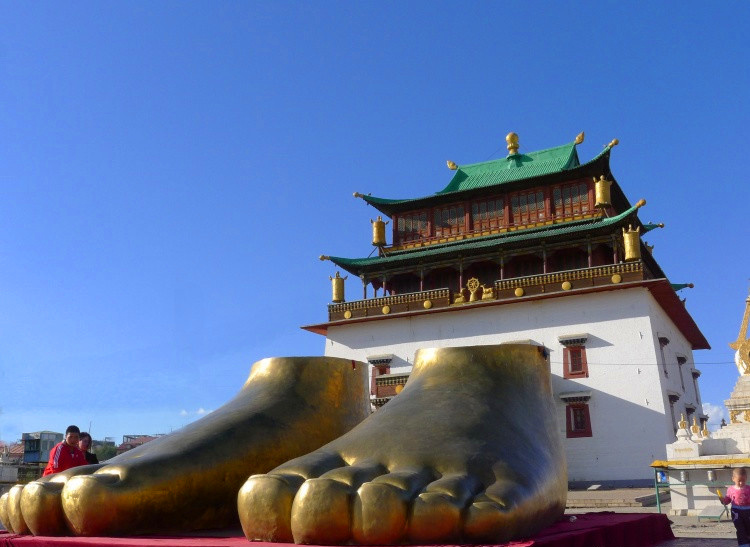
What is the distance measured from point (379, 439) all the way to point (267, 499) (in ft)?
2.36

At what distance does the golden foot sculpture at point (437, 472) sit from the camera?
A: 108 inches

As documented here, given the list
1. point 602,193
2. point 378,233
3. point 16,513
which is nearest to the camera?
point 16,513

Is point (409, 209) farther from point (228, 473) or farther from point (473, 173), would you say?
point (228, 473)

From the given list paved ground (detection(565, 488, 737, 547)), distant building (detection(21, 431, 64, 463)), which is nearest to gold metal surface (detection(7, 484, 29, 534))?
paved ground (detection(565, 488, 737, 547))

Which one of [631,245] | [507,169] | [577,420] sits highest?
[507,169]

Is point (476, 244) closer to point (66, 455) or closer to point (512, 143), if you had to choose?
point (512, 143)

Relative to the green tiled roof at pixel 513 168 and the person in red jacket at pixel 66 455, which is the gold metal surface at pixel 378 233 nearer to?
the green tiled roof at pixel 513 168

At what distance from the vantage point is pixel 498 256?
76.8ft

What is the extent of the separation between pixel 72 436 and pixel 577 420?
16923mm

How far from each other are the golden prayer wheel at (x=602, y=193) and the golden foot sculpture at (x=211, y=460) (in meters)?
19.2

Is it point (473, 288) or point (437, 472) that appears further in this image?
point (473, 288)

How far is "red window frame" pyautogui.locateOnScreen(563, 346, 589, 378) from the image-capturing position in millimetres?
20234

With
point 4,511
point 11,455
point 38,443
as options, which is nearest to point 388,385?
point 4,511

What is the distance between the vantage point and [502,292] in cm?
2217
